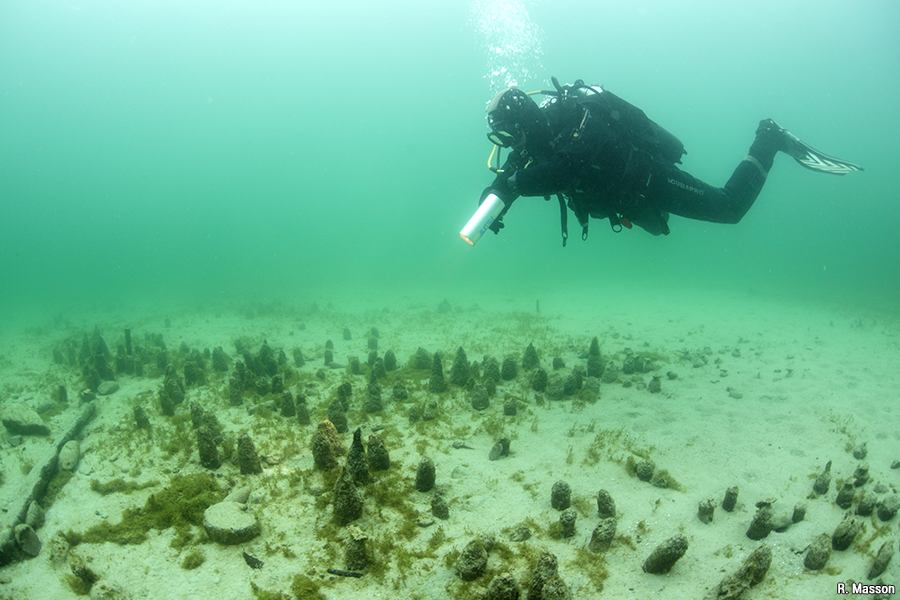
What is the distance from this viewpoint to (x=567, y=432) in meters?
6.19

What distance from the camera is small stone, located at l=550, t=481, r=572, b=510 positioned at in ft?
14.1

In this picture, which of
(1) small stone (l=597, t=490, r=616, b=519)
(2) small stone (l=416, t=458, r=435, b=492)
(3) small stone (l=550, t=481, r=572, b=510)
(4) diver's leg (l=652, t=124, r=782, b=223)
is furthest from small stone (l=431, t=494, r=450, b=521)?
(4) diver's leg (l=652, t=124, r=782, b=223)

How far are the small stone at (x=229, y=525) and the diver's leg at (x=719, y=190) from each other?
698 centimetres

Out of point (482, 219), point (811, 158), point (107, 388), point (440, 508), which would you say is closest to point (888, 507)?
point (440, 508)

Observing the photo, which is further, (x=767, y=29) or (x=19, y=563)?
(x=767, y=29)

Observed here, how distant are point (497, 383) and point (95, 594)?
20.8ft

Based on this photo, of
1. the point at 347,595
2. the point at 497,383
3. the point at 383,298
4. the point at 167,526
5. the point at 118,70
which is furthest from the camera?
the point at 118,70

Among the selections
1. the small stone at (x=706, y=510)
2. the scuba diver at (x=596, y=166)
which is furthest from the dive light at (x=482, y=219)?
the small stone at (x=706, y=510)

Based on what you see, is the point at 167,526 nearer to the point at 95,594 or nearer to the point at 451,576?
the point at 95,594

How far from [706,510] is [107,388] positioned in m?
10.9

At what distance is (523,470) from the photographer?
17.0ft

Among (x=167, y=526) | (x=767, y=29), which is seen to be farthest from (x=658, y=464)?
(x=767, y=29)

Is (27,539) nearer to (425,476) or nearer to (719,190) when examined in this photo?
(425,476)

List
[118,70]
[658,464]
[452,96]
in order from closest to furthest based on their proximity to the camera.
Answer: [658,464] < [118,70] < [452,96]
